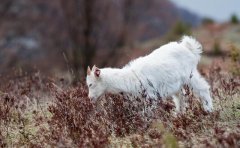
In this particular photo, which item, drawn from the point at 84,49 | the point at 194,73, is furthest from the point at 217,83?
the point at 84,49

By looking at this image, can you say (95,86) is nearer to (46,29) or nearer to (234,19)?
(46,29)

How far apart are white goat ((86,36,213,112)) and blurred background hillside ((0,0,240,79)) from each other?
290 cm

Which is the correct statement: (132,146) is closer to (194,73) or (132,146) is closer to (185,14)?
(194,73)

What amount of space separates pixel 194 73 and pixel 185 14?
110 m

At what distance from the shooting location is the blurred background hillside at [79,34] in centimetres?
2162

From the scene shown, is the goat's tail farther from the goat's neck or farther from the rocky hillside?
the rocky hillside

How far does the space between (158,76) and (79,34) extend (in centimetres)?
1452

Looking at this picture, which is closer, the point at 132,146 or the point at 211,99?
the point at 132,146

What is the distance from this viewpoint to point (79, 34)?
2208cm

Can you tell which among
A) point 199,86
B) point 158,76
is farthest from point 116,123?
point 199,86

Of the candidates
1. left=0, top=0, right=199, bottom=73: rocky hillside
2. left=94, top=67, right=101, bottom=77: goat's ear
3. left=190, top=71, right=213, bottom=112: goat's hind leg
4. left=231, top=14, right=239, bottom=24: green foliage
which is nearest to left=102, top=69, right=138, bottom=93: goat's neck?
left=94, top=67, right=101, bottom=77: goat's ear

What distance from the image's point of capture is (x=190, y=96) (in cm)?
685

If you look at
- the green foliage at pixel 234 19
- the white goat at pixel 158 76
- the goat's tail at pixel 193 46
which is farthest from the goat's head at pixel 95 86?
the green foliage at pixel 234 19

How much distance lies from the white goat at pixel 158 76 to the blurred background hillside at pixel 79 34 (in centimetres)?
290
